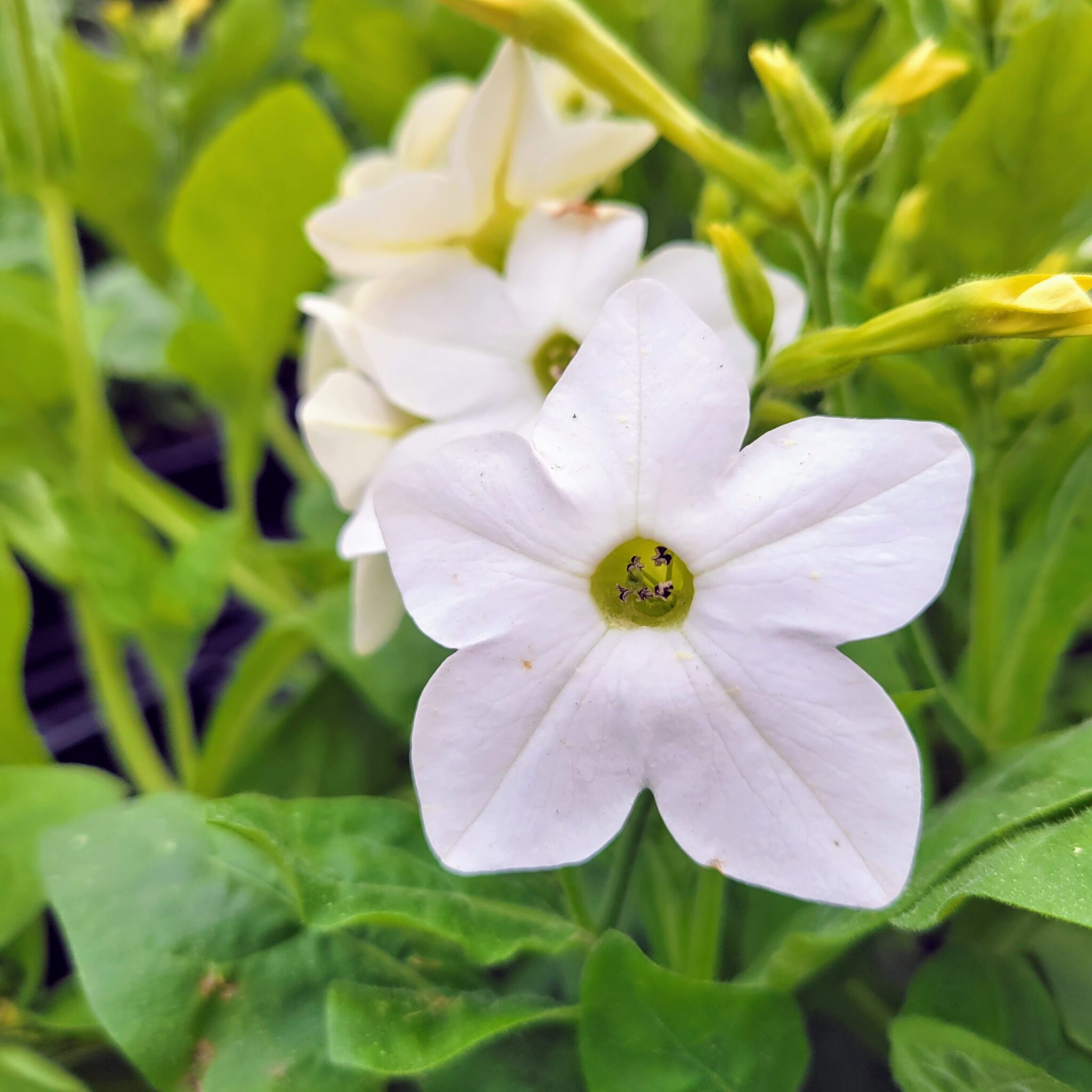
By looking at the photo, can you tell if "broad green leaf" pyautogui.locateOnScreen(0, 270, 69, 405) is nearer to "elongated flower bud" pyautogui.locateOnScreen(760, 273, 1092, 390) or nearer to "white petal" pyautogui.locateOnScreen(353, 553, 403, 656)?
"white petal" pyautogui.locateOnScreen(353, 553, 403, 656)

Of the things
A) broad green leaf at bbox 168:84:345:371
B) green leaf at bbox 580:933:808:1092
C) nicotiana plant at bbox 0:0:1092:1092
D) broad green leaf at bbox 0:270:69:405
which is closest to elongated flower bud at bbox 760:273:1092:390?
nicotiana plant at bbox 0:0:1092:1092

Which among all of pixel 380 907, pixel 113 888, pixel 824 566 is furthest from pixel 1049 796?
pixel 113 888

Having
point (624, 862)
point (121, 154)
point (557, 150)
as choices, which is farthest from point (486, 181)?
point (121, 154)

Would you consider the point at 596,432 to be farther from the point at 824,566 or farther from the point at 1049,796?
the point at 1049,796

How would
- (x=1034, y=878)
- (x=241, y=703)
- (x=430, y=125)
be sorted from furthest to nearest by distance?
(x=241, y=703) < (x=430, y=125) < (x=1034, y=878)

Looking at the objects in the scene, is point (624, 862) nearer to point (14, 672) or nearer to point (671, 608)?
point (671, 608)

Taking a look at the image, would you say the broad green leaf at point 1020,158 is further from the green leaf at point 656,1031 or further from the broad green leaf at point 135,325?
the broad green leaf at point 135,325
